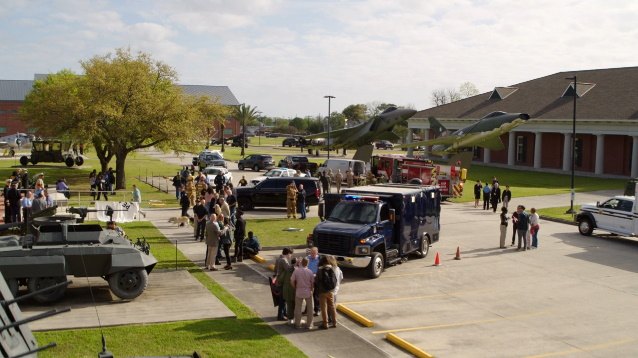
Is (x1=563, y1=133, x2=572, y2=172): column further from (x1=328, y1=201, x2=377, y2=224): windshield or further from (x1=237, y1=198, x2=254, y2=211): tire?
(x1=328, y1=201, x2=377, y2=224): windshield

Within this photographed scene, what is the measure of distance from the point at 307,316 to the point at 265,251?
8.29 meters

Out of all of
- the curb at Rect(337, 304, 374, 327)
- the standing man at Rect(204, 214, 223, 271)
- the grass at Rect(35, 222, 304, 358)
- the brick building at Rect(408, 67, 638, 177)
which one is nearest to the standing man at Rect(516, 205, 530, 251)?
the curb at Rect(337, 304, 374, 327)

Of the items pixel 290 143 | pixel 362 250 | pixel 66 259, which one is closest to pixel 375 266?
pixel 362 250

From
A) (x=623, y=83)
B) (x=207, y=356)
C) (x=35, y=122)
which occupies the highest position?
(x=623, y=83)

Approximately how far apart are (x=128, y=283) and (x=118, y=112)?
26.6 meters

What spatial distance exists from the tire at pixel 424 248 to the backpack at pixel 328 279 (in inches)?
313

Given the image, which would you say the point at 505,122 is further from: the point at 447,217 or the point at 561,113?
the point at 447,217

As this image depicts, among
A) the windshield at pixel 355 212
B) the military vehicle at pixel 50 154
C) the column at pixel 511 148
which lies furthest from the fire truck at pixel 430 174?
the military vehicle at pixel 50 154

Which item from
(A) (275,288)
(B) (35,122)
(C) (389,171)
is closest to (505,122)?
(C) (389,171)

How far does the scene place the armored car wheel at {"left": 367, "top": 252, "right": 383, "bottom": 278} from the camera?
59.4ft

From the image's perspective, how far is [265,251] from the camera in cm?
2189

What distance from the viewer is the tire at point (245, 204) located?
31625 millimetres

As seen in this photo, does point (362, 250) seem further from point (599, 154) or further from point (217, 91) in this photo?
point (217, 91)

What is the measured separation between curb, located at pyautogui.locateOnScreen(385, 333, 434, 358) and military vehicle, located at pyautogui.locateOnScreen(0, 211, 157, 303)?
5.77m
